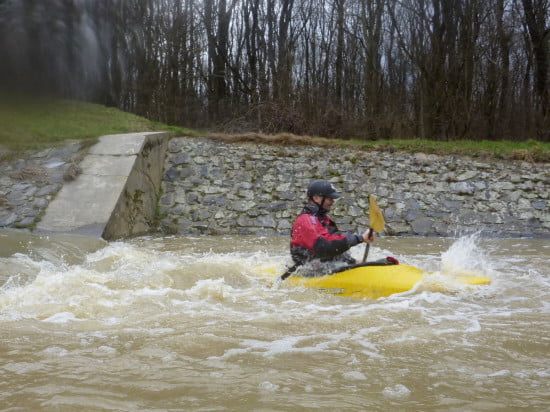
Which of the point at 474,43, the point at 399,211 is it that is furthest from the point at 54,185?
the point at 474,43

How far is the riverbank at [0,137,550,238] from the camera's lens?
994 cm

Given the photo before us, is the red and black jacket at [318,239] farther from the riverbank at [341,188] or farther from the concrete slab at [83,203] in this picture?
the riverbank at [341,188]

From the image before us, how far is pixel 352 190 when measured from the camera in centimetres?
1069

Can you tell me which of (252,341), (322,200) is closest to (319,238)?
(322,200)

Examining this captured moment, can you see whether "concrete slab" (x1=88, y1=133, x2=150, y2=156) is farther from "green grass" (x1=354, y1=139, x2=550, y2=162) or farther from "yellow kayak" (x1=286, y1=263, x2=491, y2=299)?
"yellow kayak" (x1=286, y1=263, x2=491, y2=299)

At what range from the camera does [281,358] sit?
→ 10.1ft

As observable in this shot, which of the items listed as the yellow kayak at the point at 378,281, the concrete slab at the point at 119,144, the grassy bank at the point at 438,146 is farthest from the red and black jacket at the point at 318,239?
the grassy bank at the point at 438,146

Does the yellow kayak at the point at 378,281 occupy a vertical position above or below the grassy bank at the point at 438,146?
below

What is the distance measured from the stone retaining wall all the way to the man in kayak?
464cm

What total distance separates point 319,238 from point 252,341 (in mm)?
1857

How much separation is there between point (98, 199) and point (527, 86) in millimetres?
11606

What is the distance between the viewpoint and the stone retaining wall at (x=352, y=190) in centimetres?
1004

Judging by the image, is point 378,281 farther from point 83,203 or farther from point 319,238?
point 83,203

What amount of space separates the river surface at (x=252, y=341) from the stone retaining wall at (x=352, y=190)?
3781 mm
